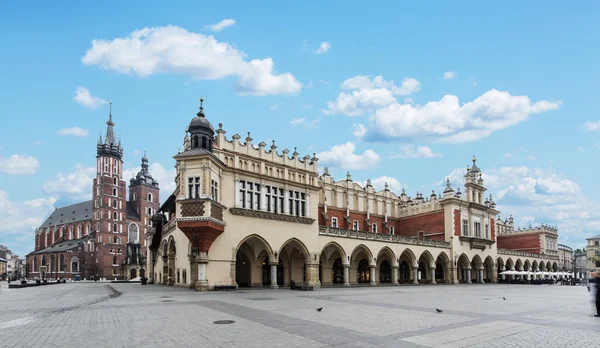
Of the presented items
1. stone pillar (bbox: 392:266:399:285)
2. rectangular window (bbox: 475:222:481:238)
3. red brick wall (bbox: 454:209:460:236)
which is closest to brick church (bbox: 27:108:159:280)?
stone pillar (bbox: 392:266:399:285)

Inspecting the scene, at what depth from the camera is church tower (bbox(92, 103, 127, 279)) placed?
101 metres

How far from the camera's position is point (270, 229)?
35688 mm

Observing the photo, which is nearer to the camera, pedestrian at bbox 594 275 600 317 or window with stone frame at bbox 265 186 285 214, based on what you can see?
pedestrian at bbox 594 275 600 317

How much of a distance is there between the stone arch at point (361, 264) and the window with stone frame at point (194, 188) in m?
18.8

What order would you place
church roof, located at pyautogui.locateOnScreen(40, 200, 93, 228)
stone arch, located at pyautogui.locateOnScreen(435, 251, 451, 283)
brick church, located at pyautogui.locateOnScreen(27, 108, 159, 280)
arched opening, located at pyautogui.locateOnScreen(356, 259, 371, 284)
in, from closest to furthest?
arched opening, located at pyautogui.locateOnScreen(356, 259, 371, 284)
stone arch, located at pyautogui.locateOnScreen(435, 251, 451, 283)
brick church, located at pyautogui.locateOnScreen(27, 108, 159, 280)
church roof, located at pyautogui.locateOnScreen(40, 200, 93, 228)

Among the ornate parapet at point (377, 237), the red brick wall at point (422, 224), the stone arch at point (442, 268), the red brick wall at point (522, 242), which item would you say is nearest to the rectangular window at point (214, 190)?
the ornate parapet at point (377, 237)

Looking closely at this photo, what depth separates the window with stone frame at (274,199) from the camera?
36500 millimetres

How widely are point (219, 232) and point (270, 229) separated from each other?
5520 millimetres

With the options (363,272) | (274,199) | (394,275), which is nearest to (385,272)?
(363,272)

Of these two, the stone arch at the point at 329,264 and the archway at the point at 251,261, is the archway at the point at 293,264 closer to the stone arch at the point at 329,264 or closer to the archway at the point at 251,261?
the archway at the point at 251,261

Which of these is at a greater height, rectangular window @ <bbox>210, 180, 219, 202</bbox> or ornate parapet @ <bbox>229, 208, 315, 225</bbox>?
rectangular window @ <bbox>210, 180, 219, 202</bbox>

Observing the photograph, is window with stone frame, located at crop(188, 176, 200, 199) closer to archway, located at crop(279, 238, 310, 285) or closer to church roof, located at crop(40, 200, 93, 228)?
archway, located at crop(279, 238, 310, 285)

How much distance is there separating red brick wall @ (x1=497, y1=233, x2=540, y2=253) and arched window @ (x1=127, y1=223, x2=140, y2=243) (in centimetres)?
8698

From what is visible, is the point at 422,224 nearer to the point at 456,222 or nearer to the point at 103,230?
the point at 456,222
